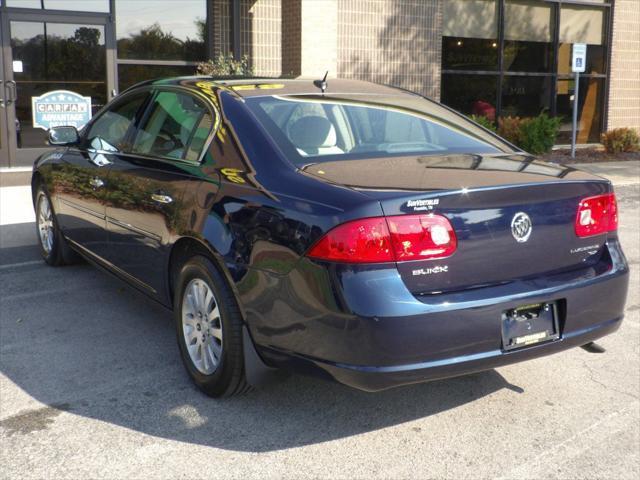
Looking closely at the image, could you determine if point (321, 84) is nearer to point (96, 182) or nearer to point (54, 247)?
point (96, 182)

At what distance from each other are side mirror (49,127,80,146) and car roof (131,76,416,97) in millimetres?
1173

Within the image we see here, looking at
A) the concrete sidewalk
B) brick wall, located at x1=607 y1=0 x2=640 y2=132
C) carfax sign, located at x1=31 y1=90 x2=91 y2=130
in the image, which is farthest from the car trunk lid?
brick wall, located at x1=607 y1=0 x2=640 y2=132

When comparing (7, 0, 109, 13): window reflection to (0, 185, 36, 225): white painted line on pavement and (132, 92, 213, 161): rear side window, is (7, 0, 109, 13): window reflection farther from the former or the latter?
(132, 92, 213, 161): rear side window

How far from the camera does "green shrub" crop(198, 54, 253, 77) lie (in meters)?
12.5

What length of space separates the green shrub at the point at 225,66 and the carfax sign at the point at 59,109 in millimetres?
1943

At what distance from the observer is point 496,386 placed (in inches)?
161

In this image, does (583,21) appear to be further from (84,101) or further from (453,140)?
(453,140)

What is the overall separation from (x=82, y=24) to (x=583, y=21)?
40.0 feet

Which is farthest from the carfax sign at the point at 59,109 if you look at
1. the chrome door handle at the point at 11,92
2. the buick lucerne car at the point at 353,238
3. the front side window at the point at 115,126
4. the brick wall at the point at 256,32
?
the buick lucerne car at the point at 353,238

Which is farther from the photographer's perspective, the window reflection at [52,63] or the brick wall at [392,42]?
the brick wall at [392,42]

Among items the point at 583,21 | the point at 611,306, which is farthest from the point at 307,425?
the point at 583,21

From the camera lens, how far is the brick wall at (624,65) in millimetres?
19188

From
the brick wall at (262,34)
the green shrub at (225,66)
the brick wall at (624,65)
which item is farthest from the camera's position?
the brick wall at (624,65)

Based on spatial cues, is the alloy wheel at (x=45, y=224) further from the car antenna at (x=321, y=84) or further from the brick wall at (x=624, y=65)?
the brick wall at (x=624, y=65)
